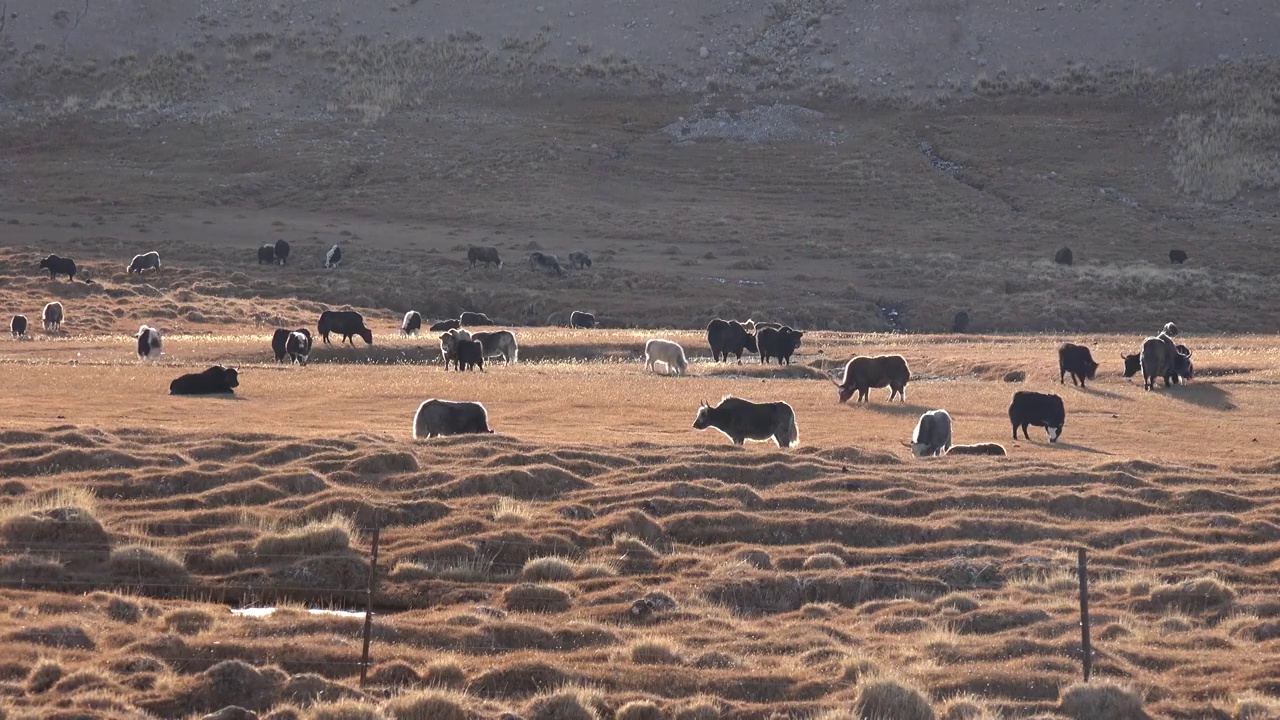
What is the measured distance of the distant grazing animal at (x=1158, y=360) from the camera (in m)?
35.7

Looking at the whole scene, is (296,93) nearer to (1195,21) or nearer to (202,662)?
(1195,21)

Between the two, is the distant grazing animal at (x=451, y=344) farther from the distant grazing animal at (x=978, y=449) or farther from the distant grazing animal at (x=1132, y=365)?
the distant grazing animal at (x=1132, y=365)

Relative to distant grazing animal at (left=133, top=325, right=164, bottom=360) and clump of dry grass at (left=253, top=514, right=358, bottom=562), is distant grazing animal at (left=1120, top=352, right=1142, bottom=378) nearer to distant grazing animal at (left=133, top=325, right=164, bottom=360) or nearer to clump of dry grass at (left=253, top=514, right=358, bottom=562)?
distant grazing animal at (left=133, top=325, right=164, bottom=360)

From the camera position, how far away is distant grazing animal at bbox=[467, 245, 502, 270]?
6969 centimetres

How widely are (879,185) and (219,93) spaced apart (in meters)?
52.7

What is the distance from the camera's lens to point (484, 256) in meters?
69.9

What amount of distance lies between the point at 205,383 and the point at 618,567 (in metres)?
17.3

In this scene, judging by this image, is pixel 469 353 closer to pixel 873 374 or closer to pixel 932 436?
pixel 873 374

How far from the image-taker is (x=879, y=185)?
95312 mm

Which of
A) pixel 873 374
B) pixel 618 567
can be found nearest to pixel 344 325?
pixel 873 374

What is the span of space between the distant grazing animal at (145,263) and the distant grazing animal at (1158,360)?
4384cm

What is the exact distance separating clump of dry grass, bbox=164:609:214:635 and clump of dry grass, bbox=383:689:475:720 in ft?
9.62

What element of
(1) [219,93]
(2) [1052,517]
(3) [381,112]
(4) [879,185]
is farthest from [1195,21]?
(2) [1052,517]

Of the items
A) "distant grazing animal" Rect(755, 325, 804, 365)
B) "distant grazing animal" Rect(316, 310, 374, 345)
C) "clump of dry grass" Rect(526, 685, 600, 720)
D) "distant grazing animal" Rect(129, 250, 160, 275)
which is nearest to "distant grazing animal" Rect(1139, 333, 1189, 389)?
"distant grazing animal" Rect(755, 325, 804, 365)
